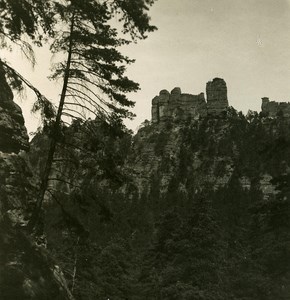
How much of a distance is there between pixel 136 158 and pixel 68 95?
358 ft

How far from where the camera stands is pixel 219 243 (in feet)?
93.7

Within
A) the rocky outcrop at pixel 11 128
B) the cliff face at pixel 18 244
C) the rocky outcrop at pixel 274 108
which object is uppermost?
the rocky outcrop at pixel 274 108

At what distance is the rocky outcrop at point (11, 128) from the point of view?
16422 mm

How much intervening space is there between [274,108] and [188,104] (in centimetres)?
2402

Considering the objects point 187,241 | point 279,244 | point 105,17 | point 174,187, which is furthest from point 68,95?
point 174,187

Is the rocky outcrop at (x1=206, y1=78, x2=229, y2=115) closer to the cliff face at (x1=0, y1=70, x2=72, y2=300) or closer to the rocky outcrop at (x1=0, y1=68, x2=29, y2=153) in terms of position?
the rocky outcrop at (x1=0, y1=68, x2=29, y2=153)

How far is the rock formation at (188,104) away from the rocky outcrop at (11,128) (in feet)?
367

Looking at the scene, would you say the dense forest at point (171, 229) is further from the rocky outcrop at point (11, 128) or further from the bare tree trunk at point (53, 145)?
the rocky outcrop at point (11, 128)

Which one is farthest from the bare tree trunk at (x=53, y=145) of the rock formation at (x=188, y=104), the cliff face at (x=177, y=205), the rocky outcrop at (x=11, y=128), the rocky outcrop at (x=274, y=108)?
the rocky outcrop at (x=274, y=108)

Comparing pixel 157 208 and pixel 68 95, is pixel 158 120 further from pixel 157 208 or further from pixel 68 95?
pixel 68 95

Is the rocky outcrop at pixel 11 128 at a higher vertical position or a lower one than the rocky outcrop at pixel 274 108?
lower

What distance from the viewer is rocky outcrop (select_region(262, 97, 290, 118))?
126 meters

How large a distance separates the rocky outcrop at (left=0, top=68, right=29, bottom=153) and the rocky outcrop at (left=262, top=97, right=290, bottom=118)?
114887mm

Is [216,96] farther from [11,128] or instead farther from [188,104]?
[11,128]
